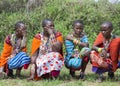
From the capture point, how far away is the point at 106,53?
6832 mm

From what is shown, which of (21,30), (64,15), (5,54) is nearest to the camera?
(21,30)

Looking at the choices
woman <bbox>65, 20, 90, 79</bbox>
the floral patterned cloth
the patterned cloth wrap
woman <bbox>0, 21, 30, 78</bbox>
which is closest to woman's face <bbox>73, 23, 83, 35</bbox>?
woman <bbox>65, 20, 90, 79</bbox>

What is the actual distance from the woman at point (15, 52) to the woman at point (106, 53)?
1360 millimetres

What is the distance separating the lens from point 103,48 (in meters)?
6.84

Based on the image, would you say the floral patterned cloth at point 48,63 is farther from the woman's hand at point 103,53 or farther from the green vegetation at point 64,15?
the green vegetation at point 64,15

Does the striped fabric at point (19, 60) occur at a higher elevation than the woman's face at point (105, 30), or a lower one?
lower

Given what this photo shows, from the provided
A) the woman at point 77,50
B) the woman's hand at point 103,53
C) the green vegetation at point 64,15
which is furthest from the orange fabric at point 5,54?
the green vegetation at point 64,15

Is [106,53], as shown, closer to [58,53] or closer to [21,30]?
[58,53]

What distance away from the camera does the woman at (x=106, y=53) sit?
22.2ft

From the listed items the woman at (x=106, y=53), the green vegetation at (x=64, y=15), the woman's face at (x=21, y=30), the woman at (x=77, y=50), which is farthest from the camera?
the green vegetation at (x=64, y=15)

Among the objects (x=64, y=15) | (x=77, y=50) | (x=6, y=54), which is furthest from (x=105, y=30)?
(x=64, y=15)

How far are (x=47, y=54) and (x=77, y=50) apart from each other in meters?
0.63

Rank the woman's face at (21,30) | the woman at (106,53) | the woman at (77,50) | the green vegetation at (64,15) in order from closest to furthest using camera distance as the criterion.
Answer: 1. the woman at (106,53)
2. the woman at (77,50)
3. the woman's face at (21,30)
4. the green vegetation at (64,15)

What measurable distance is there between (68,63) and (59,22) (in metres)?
4.80
